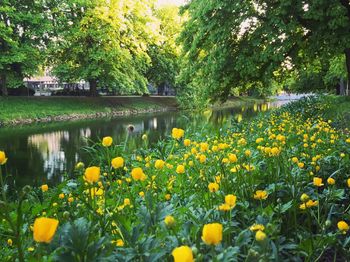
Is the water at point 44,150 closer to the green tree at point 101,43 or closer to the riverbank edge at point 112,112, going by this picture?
the riverbank edge at point 112,112

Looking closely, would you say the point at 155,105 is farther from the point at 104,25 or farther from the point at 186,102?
the point at 104,25

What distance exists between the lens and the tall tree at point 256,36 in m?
12.8

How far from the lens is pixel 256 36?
13.8 m

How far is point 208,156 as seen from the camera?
4383 mm

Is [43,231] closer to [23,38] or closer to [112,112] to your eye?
[23,38]

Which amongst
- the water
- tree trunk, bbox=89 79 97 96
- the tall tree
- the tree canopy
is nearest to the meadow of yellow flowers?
the water

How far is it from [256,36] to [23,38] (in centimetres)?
2209

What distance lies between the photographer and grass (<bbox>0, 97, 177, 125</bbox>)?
86.2ft

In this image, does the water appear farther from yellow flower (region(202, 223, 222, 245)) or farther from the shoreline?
yellow flower (region(202, 223, 222, 245))

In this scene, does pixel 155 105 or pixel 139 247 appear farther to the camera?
pixel 155 105

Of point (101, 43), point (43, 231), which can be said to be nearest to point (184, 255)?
point (43, 231)

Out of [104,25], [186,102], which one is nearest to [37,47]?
[104,25]

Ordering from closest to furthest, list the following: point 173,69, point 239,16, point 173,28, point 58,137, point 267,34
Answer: point 267,34 < point 239,16 < point 58,137 < point 173,69 < point 173,28

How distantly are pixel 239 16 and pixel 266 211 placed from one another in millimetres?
12779
